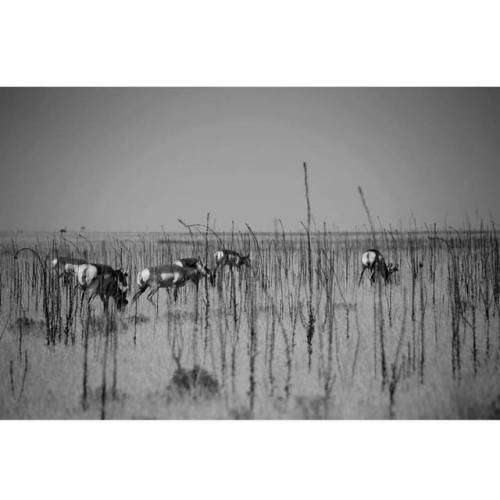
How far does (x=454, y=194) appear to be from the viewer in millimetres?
3705

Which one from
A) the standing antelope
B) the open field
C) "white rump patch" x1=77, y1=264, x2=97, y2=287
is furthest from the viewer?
the standing antelope

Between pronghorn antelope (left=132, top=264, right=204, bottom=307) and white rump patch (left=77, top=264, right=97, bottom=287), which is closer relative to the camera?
white rump patch (left=77, top=264, right=97, bottom=287)

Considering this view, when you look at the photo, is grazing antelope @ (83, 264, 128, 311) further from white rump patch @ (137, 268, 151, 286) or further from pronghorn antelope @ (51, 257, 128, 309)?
white rump patch @ (137, 268, 151, 286)

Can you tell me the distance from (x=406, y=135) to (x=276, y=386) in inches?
111

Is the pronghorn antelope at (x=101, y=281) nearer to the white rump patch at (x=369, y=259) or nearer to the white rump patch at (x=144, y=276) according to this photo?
the white rump patch at (x=144, y=276)

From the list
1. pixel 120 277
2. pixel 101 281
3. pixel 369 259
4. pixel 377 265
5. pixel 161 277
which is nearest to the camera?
pixel 101 281

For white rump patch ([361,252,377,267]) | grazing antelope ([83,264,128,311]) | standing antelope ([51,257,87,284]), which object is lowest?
grazing antelope ([83,264,128,311])

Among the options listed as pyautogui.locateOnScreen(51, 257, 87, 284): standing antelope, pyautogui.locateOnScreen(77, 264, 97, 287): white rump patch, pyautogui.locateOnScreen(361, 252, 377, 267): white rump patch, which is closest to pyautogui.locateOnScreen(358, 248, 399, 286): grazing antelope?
pyautogui.locateOnScreen(361, 252, 377, 267): white rump patch

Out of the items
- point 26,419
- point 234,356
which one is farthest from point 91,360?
point 234,356

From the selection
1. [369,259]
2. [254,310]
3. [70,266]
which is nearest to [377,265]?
[369,259]

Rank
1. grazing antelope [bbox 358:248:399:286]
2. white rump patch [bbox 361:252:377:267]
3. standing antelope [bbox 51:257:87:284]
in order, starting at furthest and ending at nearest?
white rump patch [bbox 361:252:377:267] < grazing antelope [bbox 358:248:399:286] < standing antelope [bbox 51:257:87:284]

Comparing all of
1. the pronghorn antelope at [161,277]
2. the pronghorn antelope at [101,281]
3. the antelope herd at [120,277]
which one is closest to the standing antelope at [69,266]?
the antelope herd at [120,277]

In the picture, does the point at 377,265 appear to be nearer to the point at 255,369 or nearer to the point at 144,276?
the point at 255,369

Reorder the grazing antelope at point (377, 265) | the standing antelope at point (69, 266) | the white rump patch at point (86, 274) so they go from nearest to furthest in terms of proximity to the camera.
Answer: the white rump patch at point (86, 274) < the standing antelope at point (69, 266) < the grazing antelope at point (377, 265)
